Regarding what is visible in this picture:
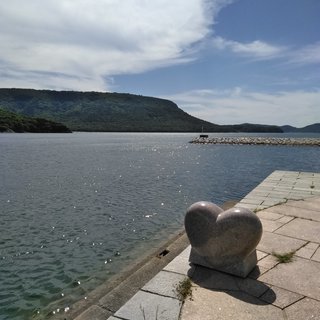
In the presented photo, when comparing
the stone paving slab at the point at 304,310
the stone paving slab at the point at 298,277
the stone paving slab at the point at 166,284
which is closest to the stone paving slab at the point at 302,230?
the stone paving slab at the point at 298,277

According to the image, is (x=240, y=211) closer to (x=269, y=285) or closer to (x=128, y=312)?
(x=269, y=285)

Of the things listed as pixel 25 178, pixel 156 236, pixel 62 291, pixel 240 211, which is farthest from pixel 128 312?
pixel 25 178

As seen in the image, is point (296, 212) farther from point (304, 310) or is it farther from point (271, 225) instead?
point (304, 310)

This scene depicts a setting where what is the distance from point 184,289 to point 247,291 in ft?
2.86

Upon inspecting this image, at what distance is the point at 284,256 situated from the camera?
236 inches

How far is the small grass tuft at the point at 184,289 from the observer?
4754 millimetres

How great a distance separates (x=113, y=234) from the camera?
10430mm

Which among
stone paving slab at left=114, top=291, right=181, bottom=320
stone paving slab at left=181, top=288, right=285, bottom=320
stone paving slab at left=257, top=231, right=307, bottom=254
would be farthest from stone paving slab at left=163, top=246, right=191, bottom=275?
stone paving slab at left=257, top=231, right=307, bottom=254

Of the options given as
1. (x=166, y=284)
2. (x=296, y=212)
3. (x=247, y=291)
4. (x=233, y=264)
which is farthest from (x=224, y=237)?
(x=296, y=212)

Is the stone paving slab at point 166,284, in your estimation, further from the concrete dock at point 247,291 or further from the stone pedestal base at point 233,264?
the stone pedestal base at point 233,264

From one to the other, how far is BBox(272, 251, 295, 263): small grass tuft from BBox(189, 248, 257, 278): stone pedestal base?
56 cm

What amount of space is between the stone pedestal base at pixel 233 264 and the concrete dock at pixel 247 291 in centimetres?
7

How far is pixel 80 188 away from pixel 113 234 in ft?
28.8

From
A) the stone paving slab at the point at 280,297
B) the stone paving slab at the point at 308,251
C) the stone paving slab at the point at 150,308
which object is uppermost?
the stone paving slab at the point at 308,251
